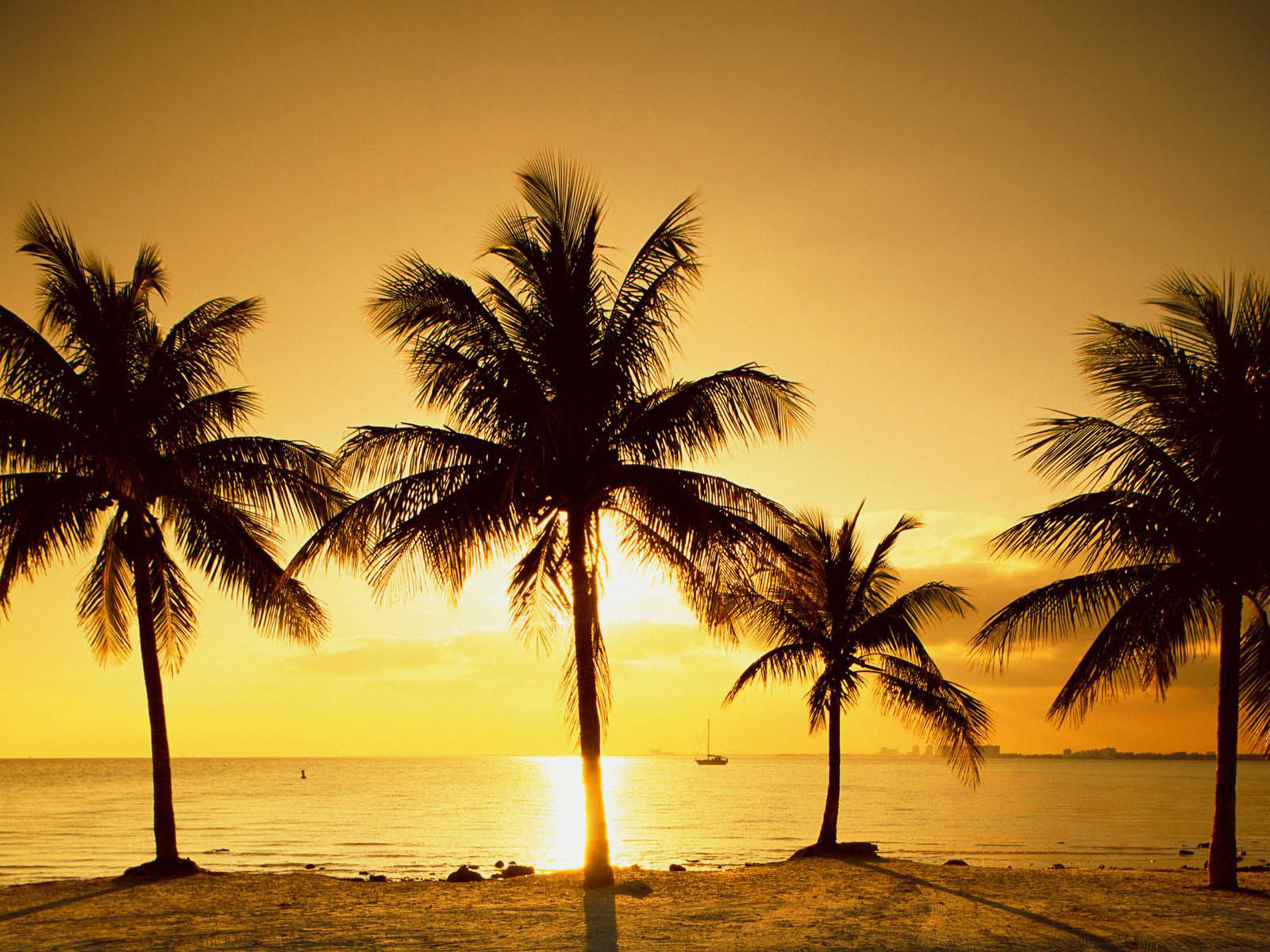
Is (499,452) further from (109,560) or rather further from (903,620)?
(903,620)

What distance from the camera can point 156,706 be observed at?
14.0m

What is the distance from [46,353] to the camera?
1313 cm

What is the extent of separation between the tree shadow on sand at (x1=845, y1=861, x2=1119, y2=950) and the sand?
4cm

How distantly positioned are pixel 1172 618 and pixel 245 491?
45.8ft

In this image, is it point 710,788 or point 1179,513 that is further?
point 710,788

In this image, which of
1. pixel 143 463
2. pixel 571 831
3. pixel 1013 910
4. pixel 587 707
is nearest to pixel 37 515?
pixel 143 463

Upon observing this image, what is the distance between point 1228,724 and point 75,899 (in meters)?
15.7

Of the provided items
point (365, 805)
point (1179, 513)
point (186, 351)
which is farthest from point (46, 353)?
point (365, 805)

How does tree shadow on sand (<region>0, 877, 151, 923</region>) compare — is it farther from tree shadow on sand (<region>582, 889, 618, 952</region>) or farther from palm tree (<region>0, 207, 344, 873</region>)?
tree shadow on sand (<region>582, 889, 618, 952</region>)

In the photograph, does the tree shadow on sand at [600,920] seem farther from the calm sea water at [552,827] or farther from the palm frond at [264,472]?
the calm sea water at [552,827]

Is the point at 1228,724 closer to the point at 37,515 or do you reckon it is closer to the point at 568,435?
the point at 568,435

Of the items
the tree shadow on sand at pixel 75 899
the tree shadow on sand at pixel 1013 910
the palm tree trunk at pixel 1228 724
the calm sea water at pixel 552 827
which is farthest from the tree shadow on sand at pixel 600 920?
the calm sea water at pixel 552 827

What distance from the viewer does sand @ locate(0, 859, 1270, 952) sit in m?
9.21

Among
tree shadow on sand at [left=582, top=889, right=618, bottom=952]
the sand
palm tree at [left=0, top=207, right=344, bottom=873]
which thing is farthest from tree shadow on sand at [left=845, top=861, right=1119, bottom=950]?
palm tree at [left=0, top=207, right=344, bottom=873]
